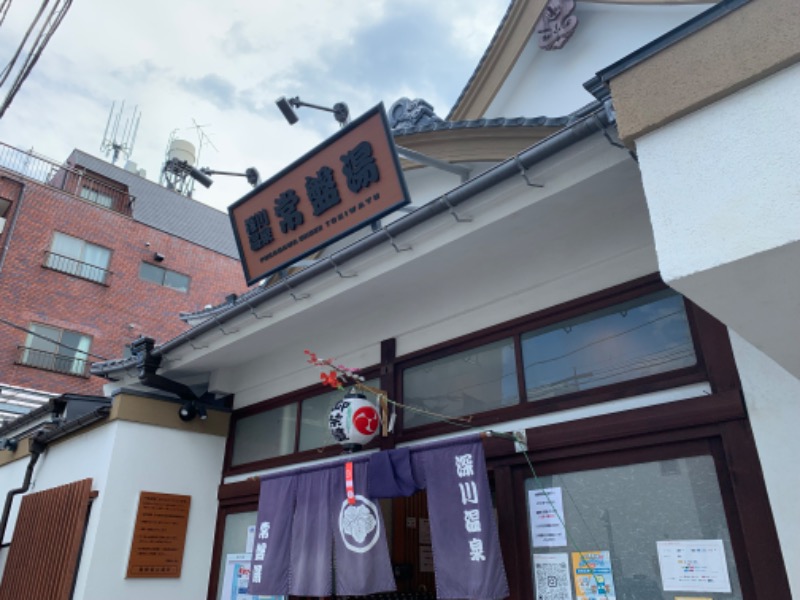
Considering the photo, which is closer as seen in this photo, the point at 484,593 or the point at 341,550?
the point at 484,593

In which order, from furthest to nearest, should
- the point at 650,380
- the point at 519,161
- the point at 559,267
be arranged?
the point at 559,267 < the point at 650,380 < the point at 519,161

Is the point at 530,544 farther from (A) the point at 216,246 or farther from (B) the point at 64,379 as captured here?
(A) the point at 216,246

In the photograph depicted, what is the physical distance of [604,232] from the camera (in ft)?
16.0

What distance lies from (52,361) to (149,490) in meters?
18.2

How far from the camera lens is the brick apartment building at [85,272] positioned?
22.3 metres

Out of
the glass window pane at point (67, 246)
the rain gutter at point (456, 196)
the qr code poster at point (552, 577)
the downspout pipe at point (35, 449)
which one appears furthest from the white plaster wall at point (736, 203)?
the glass window pane at point (67, 246)

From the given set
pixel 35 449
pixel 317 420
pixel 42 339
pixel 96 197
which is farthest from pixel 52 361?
pixel 317 420

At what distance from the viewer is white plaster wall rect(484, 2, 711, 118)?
23.8ft

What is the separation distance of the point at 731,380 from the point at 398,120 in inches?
233

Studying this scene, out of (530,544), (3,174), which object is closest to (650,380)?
(530,544)

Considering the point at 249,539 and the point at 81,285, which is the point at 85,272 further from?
the point at 249,539

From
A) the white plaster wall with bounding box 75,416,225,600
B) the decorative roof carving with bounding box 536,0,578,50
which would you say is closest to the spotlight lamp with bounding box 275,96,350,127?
the decorative roof carving with bounding box 536,0,578,50

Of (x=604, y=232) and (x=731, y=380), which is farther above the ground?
(x=604, y=232)

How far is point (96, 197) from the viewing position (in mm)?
28344
